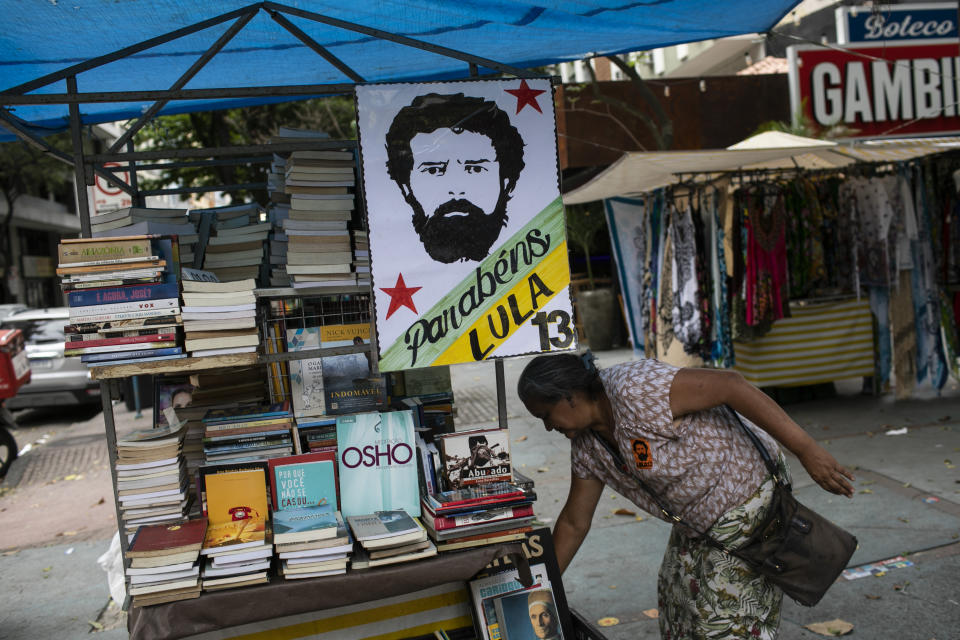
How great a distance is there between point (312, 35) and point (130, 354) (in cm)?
175

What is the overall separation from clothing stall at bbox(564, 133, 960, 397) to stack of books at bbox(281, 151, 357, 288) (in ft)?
13.4

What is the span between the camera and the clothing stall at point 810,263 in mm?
7168

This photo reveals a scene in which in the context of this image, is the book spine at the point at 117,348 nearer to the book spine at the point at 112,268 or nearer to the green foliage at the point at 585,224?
the book spine at the point at 112,268

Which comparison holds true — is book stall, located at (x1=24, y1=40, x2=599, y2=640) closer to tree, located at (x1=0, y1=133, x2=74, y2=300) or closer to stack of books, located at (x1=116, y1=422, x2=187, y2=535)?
stack of books, located at (x1=116, y1=422, x2=187, y2=535)

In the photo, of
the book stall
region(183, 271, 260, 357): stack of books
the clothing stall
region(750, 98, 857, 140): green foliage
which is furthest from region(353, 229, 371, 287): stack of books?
region(750, 98, 857, 140): green foliage

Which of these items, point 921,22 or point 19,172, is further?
point 19,172

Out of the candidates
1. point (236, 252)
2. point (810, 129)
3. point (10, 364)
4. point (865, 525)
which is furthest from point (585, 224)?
point (236, 252)

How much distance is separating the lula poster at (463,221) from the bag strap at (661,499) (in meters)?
0.48

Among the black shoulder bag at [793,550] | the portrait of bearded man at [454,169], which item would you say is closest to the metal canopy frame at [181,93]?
the portrait of bearded man at [454,169]

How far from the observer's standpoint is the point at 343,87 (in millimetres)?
2867

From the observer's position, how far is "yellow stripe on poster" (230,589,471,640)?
107 inches

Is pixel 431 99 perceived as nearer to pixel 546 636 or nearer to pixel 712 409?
pixel 712 409

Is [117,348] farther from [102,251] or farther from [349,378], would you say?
[349,378]

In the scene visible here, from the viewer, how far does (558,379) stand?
2510 mm
